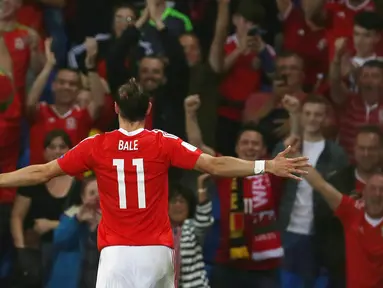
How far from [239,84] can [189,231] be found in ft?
6.82

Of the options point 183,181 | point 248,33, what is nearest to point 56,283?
point 183,181

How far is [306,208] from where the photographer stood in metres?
8.82

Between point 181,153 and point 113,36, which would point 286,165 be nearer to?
point 181,153

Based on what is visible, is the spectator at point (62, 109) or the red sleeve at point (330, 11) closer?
the spectator at point (62, 109)

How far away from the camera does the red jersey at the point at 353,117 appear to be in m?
9.46

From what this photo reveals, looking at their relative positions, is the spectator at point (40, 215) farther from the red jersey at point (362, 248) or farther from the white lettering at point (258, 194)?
the red jersey at point (362, 248)

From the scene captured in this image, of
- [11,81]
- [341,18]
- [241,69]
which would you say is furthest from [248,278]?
[341,18]

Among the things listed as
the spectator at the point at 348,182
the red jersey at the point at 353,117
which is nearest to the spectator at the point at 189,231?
the spectator at the point at 348,182

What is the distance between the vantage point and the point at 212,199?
9.03 metres

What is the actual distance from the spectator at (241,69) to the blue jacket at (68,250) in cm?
172

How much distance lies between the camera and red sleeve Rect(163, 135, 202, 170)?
6695mm

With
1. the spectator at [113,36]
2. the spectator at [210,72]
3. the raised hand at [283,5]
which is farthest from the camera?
the raised hand at [283,5]

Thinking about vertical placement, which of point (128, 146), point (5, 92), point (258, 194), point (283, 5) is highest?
point (283, 5)

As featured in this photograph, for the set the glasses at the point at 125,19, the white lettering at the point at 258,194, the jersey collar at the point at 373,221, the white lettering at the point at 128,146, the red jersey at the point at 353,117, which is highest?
the glasses at the point at 125,19
